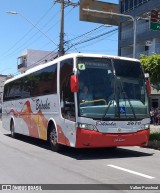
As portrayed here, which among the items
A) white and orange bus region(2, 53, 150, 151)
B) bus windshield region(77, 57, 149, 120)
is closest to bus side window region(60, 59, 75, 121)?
white and orange bus region(2, 53, 150, 151)

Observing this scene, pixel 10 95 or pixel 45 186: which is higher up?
pixel 10 95

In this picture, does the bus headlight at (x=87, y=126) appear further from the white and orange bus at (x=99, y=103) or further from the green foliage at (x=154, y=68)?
the green foliage at (x=154, y=68)

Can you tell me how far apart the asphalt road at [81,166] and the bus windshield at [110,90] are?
1404 mm

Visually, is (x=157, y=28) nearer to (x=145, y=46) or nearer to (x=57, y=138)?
(x=57, y=138)

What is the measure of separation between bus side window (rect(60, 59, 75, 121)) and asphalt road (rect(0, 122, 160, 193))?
1409 mm

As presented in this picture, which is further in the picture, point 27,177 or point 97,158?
point 97,158

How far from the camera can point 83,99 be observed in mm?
12797

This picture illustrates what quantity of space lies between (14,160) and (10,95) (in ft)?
35.2

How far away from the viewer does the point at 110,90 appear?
1311 cm

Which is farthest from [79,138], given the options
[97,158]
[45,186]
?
[45,186]

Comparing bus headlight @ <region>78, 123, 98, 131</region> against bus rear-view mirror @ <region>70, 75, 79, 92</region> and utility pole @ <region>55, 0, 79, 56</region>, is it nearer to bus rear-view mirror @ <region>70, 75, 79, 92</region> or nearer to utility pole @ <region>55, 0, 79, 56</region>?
bus rear-view mirror @ <region>70, 75, 79, 92</region>

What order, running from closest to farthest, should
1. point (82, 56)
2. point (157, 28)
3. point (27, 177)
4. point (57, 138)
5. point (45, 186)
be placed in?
1. point (45, 186)
2. point (27, 177)
3. point (82, 56)
4. point (57, 138)
5. point (157, 28)

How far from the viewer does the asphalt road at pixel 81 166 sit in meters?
9.20

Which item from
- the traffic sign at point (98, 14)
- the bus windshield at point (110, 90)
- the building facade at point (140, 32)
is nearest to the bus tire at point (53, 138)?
the bus windshield at point (110, 90)
